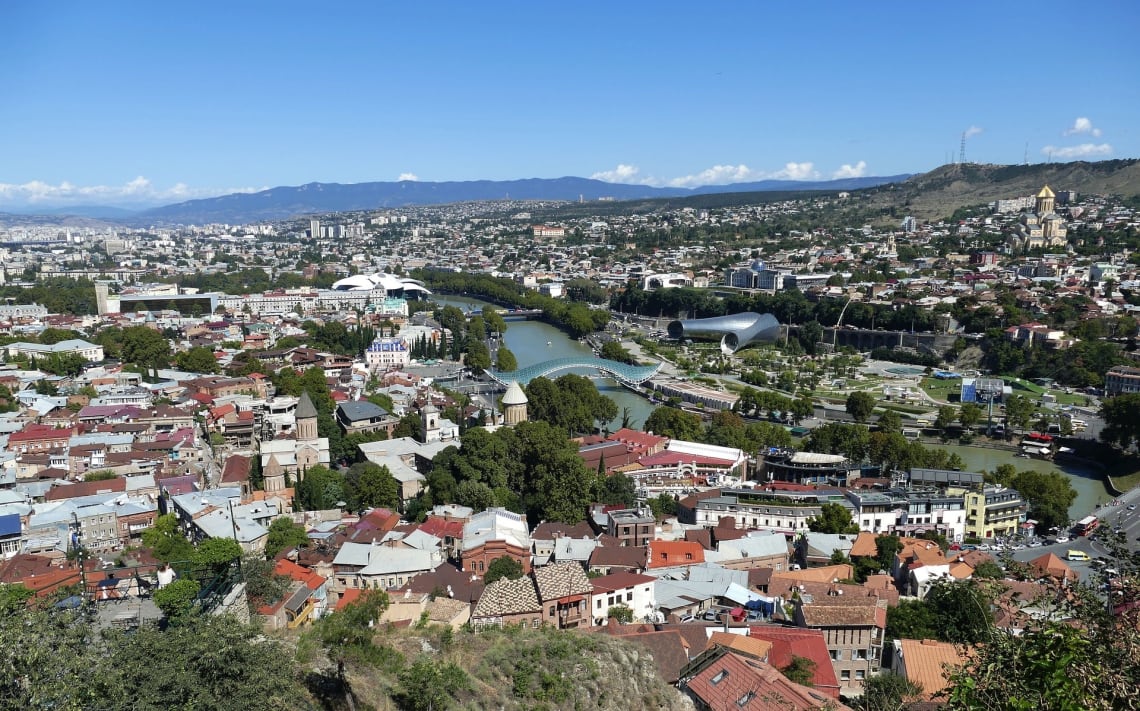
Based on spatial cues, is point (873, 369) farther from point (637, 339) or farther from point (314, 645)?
point (314, 645)

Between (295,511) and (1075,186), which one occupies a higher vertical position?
(1075,186)

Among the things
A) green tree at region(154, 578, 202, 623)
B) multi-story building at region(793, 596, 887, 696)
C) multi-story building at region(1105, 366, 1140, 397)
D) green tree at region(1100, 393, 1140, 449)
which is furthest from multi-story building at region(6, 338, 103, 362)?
multi-story building at region(1105, 366, 1140, 397)

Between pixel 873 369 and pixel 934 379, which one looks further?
pixel 873 369

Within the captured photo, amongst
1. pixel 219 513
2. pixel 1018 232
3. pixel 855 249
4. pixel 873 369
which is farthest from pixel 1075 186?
pixel 219 513

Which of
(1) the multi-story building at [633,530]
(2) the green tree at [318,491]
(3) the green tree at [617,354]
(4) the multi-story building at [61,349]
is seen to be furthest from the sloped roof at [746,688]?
(4) the multi-story building at [61,349]

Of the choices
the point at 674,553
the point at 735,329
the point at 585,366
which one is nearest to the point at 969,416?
the point at 585,366

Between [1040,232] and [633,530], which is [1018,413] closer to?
[633,530]

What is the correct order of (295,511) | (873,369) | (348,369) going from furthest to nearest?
(873,369) → (348,369) → (295,511)

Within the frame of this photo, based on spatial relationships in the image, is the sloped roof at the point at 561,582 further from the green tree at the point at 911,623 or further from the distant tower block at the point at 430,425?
the distant tower block at the point at 430,425
